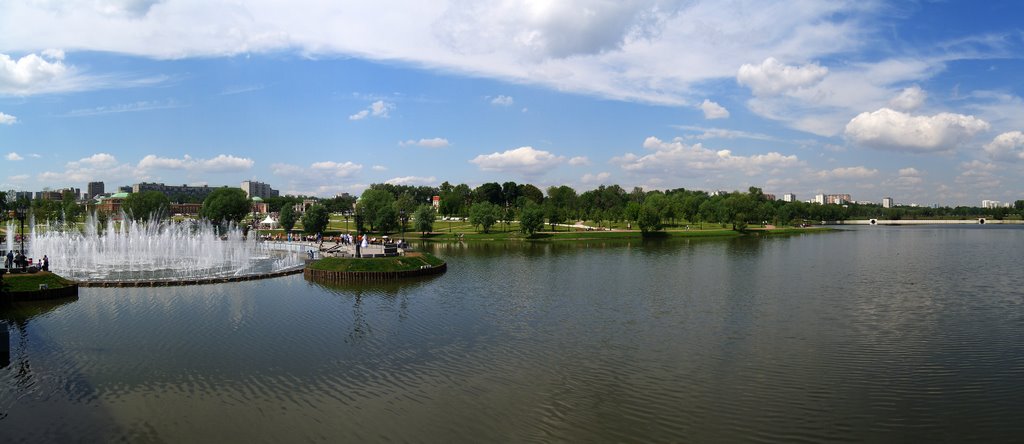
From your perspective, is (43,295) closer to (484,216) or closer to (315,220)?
(315,220)

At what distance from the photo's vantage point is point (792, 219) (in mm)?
170500

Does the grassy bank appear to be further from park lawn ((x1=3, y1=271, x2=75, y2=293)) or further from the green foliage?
park lawn ((x1=3, y1=271, x2=75, y2=293))

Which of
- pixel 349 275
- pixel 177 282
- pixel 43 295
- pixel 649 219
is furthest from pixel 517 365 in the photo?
pixel 649 219

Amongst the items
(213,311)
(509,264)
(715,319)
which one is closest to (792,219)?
(509,264)

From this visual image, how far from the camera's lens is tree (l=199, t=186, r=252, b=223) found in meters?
111

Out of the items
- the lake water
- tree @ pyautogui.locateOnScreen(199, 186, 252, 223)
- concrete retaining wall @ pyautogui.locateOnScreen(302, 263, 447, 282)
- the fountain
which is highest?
tree @ pyautogui.locateOnScreen(199, 186, 252, 223)

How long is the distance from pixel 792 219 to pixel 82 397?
588ft

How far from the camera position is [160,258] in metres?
59.7

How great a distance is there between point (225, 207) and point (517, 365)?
104603mm

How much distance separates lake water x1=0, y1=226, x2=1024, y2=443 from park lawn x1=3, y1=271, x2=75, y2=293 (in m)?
2.70

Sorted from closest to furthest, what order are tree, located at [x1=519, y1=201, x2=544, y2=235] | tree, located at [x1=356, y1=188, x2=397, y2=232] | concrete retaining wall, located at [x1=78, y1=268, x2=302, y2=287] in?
1. concrete retaining wall, located at [x1=78, y1=268, x2=302, y2=287]
2. tree, located at [x1=356, y1=188, x2=397, y2=232]
3. tree, located at [x1=519, y1=201, x2=544, y2=235]

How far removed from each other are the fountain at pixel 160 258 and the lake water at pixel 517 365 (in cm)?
719

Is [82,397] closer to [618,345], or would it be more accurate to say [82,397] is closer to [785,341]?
[618,345]

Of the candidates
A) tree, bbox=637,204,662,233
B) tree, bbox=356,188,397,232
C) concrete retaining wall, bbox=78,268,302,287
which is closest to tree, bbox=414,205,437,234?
tree, bbox=356,188,397,232
